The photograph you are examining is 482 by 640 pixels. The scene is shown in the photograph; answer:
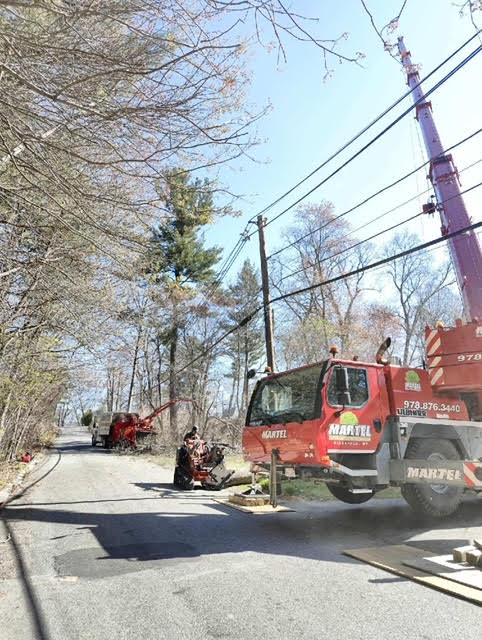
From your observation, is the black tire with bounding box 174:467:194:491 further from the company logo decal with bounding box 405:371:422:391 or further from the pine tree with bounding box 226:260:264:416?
the pine tree with bounding box 226:260:264:416

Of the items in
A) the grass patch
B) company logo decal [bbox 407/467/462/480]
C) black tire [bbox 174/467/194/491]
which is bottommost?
the grass patch

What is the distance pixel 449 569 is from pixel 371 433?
237 centimetres

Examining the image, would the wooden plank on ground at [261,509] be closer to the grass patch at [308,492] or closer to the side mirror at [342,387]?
the grass patch at [308,492]

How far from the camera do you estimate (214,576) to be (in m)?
4.47

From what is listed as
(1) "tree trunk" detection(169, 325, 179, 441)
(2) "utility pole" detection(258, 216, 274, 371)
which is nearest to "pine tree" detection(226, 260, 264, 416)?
(1) "tree trunk" detection(169, 325, 179, 441)

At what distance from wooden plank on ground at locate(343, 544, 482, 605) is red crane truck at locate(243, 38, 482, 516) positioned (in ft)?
3.81

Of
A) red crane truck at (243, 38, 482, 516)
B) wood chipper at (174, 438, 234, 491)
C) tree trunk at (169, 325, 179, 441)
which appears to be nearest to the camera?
red crane truck at (243, 38, 482, 516)

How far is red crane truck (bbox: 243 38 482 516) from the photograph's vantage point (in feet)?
21.2

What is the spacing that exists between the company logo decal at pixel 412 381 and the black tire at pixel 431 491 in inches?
33.7

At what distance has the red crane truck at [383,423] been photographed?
21.2 ft

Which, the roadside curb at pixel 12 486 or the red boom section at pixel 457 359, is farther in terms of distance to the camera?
the roadside curb at pixel 12 486

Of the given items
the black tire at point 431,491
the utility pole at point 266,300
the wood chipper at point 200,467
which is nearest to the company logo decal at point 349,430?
the black tire at point 431,491

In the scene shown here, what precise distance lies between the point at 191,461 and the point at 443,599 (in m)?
7.97

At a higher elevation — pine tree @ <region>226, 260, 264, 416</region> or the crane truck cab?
pine tree @ <region>226, 260, 264, 416</region>
